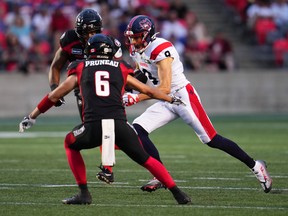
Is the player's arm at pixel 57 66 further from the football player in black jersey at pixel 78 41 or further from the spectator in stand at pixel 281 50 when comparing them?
the spectator in stand at pixel 281 50

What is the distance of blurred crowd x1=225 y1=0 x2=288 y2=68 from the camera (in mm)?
21500

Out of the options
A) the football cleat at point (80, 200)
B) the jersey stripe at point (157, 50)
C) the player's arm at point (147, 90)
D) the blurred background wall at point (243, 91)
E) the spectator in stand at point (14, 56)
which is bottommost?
the blurred background wall at point (243, 91)

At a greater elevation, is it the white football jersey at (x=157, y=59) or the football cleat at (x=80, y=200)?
the white football jersey at (x=157, y=59)

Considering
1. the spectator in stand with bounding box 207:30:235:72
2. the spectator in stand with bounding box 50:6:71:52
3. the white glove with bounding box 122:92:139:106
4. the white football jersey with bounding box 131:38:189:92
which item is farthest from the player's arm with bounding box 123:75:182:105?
the spectator in stand with bounding box 207:30:235:72

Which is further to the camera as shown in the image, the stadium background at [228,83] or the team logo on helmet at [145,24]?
the stadium background at [228,83]

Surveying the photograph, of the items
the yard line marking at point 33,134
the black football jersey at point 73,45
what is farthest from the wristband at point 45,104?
the yard line marking at point 33,134

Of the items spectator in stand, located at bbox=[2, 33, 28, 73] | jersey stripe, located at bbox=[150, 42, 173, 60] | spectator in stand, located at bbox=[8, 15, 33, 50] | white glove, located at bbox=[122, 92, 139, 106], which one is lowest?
spectator in stand, located at bbox=[2, 33, 28, 73]

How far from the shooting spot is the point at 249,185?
8688 millimetres

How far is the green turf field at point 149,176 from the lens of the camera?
703 cm

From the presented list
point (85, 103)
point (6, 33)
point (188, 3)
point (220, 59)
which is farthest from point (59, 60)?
point (188, 3)

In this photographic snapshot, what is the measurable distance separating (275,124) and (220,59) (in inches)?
150

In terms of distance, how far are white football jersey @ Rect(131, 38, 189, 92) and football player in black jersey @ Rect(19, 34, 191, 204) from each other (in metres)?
1.13

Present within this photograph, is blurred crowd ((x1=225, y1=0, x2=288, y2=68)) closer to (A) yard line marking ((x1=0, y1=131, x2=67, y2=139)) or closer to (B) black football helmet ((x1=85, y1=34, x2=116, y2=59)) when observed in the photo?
(A) yard line marking ((x1=0, y1=131, x2=67, y2=139))

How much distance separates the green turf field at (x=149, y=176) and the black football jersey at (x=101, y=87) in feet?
2.47
